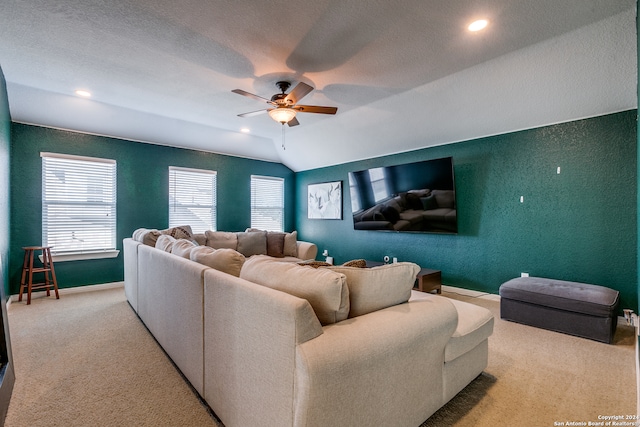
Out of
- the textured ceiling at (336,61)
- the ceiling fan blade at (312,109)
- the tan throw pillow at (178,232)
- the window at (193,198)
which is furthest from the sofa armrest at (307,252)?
the ceiling fan blade at (312,109)

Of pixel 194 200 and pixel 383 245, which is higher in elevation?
pixel 194 200

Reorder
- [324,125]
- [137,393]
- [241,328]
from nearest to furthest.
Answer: [241,328]
[137,393]
[324,125]

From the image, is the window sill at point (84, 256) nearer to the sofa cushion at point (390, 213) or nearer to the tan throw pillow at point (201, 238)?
the tan throw pillow at point (201, 238)

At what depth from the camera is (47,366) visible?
89.7 inches

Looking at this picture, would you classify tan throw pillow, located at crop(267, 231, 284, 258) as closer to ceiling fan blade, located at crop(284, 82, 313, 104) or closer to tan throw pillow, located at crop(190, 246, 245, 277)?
ceiling fan blade, located at crop(284, 82, 313, 104)

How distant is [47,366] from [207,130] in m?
4.09

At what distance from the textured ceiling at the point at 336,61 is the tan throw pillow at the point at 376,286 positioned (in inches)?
74.7

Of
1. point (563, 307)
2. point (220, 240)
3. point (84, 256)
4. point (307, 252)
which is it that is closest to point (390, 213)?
point (307, 252)

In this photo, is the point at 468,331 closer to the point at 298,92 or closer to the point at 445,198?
the point at 298,92

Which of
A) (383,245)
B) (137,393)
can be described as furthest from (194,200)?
(137,393)

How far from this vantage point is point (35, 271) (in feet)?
12.7

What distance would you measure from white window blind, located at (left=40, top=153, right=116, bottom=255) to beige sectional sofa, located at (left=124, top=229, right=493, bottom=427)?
3649 millimetres

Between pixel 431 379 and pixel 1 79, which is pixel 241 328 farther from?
pixel 1 79

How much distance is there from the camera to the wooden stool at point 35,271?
3.88m
